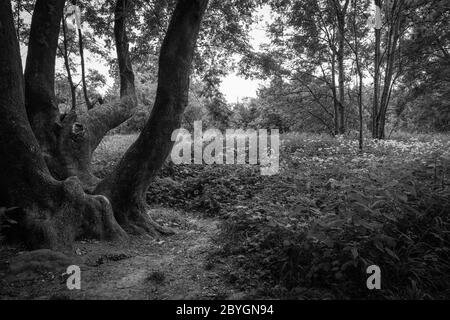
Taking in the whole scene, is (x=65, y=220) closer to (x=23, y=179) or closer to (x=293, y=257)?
(x=23, y=179)

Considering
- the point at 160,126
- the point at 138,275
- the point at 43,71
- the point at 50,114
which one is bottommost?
the point at 138,275

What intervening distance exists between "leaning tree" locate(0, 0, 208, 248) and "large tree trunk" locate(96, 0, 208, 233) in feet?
0.06

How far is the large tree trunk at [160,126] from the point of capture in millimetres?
5914

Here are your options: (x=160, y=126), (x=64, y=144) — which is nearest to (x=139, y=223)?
(x=160, y=126)

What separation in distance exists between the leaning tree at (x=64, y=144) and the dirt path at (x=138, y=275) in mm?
483

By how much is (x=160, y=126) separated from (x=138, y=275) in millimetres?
2978

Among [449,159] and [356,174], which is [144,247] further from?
[449,159]

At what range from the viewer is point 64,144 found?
6.98 metres

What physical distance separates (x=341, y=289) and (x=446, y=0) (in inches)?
444

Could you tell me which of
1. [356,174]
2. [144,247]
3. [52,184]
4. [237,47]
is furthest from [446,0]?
[52,184]

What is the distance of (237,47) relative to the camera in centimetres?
1020

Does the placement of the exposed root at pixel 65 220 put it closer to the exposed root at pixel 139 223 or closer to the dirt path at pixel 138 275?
the dirt path at pixel 138 275

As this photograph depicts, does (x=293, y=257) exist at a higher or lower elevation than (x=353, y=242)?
lower

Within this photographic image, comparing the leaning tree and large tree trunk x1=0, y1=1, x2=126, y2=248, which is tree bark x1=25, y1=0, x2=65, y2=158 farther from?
large tree trunk x1=0, y1=1, x2=126, y2=248
